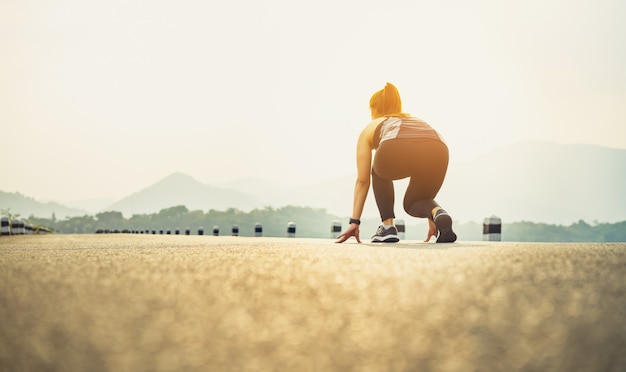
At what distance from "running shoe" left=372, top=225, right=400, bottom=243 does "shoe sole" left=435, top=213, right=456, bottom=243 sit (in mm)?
385

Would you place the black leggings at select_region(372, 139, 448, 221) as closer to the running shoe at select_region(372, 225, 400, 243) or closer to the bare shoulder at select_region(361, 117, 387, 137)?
the running shoe at select_region(372, 225, 400, 243)

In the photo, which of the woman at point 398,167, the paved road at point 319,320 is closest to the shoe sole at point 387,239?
the woman at point 398,167

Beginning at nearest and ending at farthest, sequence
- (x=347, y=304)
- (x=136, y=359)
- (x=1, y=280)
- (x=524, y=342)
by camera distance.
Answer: (x=136, y=359)
(x=524, y=342)
(x=347, y=304)
(x=1, y=280)

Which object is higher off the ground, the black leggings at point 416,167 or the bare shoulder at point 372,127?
the bare shoulder at point 372,127

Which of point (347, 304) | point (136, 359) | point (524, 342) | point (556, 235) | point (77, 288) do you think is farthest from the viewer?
point (556, 235)

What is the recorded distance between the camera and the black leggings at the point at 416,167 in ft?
15.7

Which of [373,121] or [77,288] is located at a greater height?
[373,121]

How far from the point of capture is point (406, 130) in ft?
15.8

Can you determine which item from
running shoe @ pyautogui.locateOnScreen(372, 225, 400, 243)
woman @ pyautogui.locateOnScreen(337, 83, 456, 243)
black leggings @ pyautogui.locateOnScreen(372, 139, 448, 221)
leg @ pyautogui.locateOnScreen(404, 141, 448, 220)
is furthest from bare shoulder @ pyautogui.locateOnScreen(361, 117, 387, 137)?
running shoe @ pyautogui.locateOnScreen(372, 225, 400, 243)

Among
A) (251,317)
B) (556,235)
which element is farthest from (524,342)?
(556,235)

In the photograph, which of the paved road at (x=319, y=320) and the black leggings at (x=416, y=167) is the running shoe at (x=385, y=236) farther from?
the paved road at (x=319, y=320)

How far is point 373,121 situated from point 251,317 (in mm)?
4199

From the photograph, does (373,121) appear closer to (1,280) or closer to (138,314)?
(1,280)

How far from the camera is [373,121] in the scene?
5.22 m
